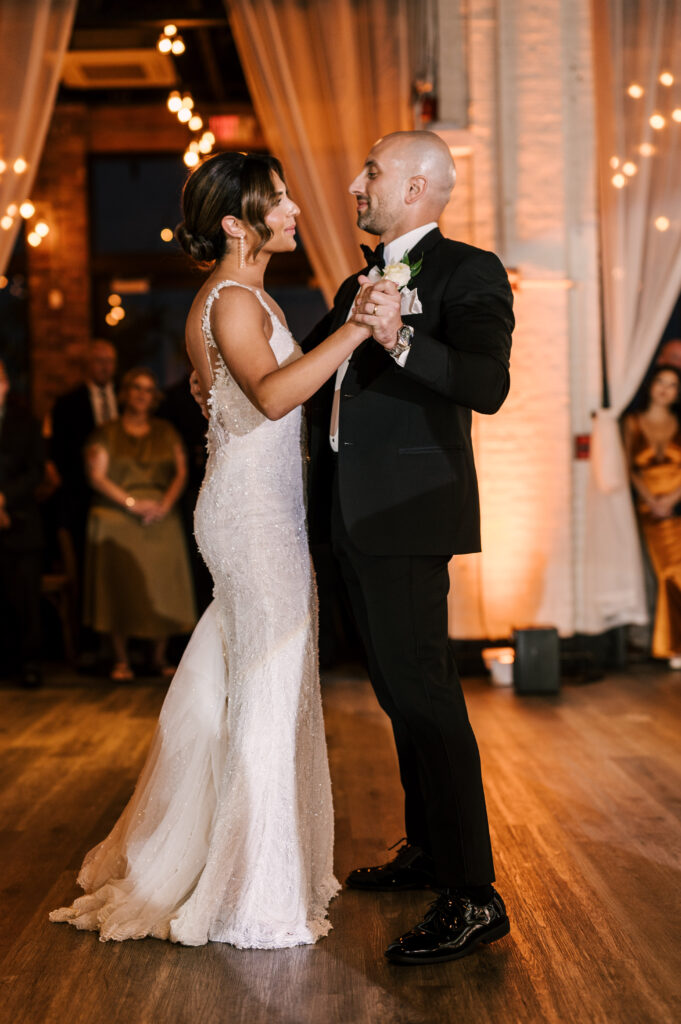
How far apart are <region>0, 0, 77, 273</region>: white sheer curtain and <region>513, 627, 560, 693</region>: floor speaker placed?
127 inches

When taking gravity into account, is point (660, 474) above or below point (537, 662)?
above

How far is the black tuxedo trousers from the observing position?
249 centimetres

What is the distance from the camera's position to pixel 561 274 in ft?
Answer: 19.7

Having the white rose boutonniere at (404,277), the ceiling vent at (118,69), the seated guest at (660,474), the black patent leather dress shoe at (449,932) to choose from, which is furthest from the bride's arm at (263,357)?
the ceiling vent at (118,69)

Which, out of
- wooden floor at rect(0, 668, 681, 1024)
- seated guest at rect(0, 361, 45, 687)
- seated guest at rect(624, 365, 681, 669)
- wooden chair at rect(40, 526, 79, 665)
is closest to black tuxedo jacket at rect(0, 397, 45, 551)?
seated guest at rect(0, 361, 45, 687)

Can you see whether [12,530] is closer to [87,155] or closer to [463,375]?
[463,375]

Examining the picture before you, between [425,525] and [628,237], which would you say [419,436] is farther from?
[628,237]

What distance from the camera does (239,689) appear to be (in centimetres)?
271

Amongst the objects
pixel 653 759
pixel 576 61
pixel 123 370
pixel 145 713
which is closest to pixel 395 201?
pixel 653 759

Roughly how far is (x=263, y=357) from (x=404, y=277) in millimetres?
425

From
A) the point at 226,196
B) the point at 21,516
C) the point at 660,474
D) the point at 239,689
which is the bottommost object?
the point at 239,689

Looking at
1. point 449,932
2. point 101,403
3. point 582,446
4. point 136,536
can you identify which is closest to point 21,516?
point 136,536

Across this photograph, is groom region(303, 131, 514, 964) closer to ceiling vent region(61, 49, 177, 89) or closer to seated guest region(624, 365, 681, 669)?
seated guest region(624, 365, 681, 669)

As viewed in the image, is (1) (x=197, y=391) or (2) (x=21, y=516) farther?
(2) (x=21, y=516)
